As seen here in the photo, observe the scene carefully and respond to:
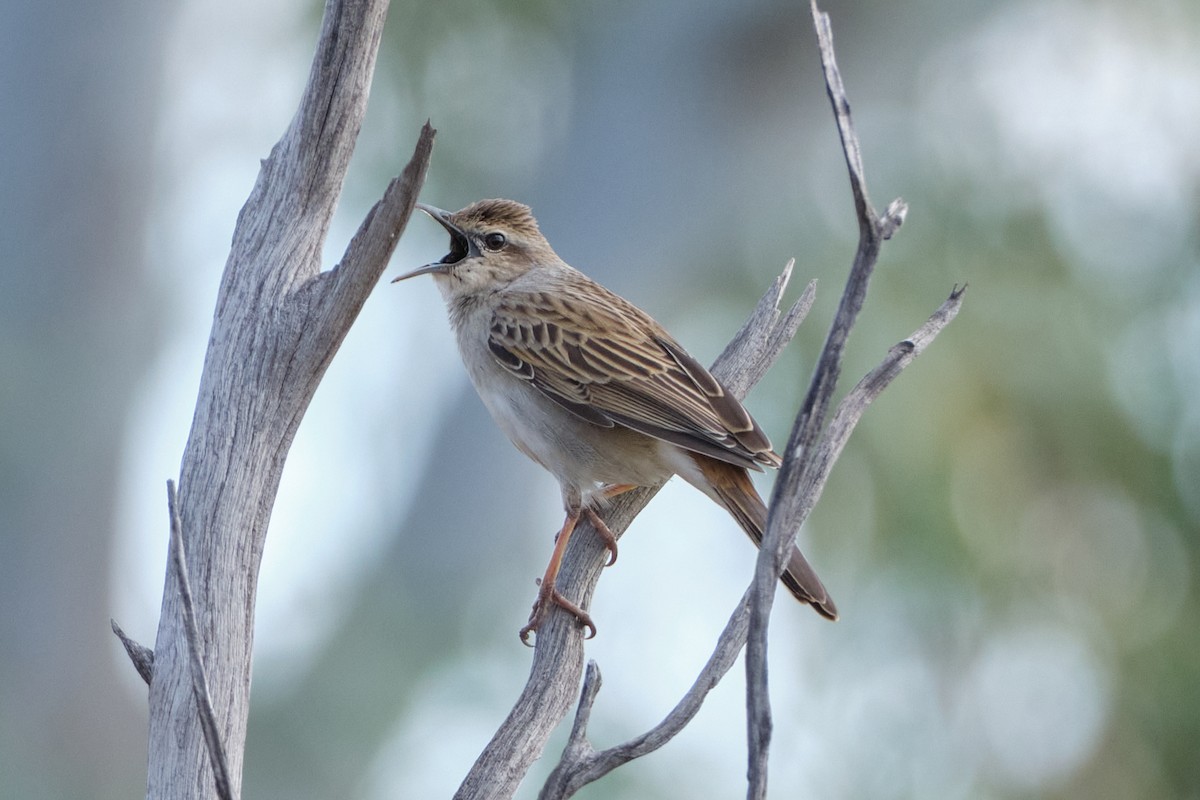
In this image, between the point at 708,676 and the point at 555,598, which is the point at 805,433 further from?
the point at 555,598

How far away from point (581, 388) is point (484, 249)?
91 cm

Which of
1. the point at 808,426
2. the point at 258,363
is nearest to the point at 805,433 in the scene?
the point at 808,426

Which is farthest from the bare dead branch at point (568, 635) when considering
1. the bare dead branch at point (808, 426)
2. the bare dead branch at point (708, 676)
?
the bare dead branch at point (808, 426)

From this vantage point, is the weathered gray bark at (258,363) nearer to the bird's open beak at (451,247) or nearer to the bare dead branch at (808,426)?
the bare dead branch at (808,426)

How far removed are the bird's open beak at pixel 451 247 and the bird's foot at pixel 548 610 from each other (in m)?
1.56

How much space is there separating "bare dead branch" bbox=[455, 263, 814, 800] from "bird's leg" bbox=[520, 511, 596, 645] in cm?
3

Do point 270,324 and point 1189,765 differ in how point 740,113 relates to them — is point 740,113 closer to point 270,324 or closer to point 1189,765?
point 1189,765

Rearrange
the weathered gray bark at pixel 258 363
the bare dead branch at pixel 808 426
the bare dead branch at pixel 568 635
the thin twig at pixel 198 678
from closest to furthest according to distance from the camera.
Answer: the bare dead branch at pixel 808 426, the thin twig at pixel 198 678, the weathered gray bark at pixel 258 363, the bare dead branch at pixel 568 635

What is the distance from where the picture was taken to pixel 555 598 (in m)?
3.61

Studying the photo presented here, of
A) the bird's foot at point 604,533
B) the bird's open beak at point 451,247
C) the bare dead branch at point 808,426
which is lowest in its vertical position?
the bare dead branch at point 808,426

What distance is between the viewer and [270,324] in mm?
2914

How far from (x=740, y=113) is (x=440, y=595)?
13.0 ft

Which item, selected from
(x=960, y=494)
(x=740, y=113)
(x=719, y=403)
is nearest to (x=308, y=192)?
(x=719, y=403)

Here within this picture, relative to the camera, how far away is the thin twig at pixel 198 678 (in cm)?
225
